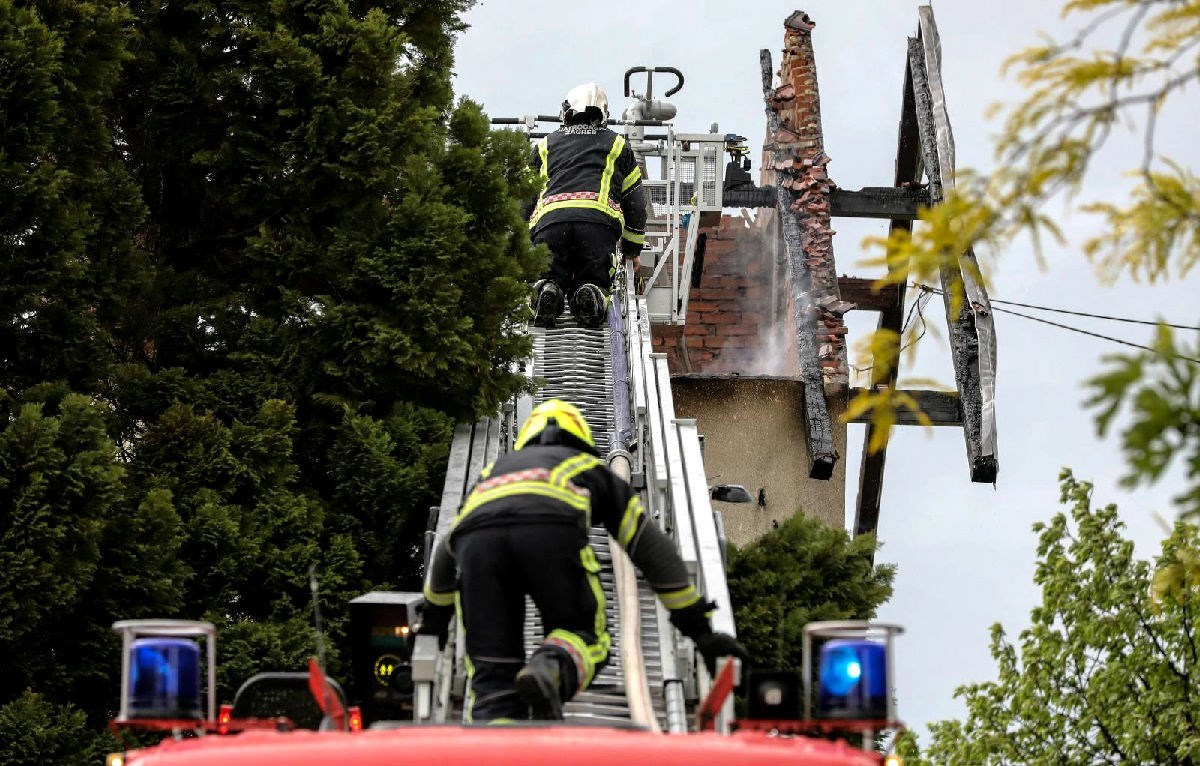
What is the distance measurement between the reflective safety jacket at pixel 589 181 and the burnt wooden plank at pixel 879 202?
22.6 feet

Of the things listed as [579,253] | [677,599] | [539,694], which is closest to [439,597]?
[677,599]

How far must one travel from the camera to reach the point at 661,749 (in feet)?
15.2

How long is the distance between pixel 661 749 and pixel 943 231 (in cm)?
141

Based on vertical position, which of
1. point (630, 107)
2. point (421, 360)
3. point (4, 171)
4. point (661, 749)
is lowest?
point (661, 749)

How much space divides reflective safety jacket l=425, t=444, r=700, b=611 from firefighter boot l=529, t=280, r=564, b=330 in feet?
20.1

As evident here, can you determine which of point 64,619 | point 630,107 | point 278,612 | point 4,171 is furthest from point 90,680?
point 630,107

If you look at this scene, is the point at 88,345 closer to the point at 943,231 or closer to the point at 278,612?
the point at 278,612

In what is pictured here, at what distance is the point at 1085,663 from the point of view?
53.5ft

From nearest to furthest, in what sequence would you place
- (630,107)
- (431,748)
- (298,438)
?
(431,748)
(298,438)
(630,107)

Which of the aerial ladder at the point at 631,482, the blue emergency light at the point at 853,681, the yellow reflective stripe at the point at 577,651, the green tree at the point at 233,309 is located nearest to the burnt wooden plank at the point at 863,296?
the aerial ladder at the point at 631,482

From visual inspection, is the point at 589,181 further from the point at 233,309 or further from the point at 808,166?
the point at 808,166

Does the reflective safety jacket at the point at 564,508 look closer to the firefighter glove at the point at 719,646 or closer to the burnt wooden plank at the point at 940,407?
the firefighter glove at the point at 719,646

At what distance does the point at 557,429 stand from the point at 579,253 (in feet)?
20.8

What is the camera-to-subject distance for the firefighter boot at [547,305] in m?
13.8
